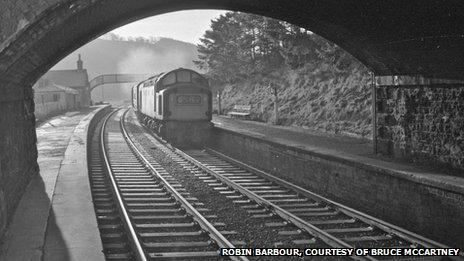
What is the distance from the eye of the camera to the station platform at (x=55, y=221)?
6.87 metres

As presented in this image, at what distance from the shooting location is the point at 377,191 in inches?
416

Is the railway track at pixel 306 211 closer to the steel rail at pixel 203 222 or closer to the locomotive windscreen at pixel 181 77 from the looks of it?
the steel rail at pixel 203 222

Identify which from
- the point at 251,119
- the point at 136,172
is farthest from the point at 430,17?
the point at 251,119

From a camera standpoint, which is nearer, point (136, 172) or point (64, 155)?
point (136, 172)

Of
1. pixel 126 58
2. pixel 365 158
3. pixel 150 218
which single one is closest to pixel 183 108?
pixel 365 158

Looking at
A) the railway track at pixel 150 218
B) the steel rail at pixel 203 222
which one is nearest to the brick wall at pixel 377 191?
the railway track at pixel 150 218

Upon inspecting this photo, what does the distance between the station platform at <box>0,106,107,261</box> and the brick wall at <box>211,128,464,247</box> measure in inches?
225

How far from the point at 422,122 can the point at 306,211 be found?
3.57 m

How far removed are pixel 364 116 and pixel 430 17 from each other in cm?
1070

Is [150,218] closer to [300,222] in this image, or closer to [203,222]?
[203,222]

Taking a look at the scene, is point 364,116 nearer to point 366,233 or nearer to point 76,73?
point 366,233

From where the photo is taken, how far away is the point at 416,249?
300 inches

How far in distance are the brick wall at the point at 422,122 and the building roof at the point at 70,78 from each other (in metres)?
65.5

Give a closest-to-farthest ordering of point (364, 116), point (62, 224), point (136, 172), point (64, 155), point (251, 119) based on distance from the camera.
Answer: point (62, 224) → point (136, 172) → point (64, 155) → point (364, 116) → point (251, 119)
